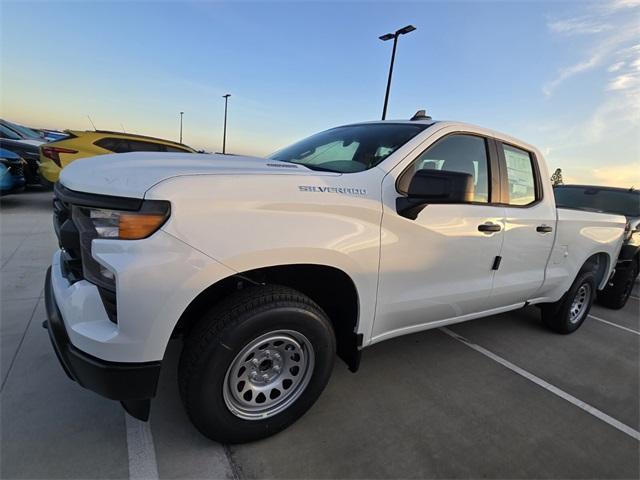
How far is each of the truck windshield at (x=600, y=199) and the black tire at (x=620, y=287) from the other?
5.65ft

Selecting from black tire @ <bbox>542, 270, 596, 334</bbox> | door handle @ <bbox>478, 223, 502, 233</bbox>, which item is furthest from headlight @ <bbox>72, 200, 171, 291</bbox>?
black tire @ <bbox>542, 270, 596, 334</bbox>

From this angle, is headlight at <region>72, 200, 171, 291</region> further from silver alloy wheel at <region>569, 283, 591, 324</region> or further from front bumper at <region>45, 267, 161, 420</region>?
silver alloy wheel at <region>569, 283, 591, 324</region>

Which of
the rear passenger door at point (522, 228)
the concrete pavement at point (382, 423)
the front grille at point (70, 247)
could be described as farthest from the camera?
the rear passenger door at point (522, 228)

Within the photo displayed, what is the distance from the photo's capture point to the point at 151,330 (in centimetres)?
164

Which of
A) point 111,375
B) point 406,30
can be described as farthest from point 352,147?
point 406,30

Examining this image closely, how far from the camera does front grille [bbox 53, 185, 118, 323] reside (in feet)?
5.34

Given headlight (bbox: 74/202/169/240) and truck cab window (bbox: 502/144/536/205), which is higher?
truck cab window (bbox: 502/144/536/205)

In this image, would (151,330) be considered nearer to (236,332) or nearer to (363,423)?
(236,332)

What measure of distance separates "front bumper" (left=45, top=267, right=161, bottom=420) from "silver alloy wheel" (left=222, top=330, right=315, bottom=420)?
14.4 inches

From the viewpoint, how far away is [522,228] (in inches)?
123

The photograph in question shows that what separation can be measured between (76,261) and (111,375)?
0.60 m

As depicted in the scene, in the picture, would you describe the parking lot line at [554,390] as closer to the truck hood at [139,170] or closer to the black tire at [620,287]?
the truck hood at [139,170]

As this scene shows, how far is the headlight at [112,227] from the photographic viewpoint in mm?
1587

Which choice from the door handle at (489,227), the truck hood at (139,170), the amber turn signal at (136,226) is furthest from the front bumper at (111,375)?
the door handle at (489,227)
